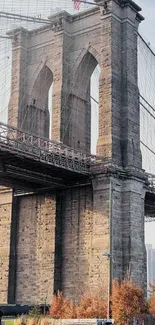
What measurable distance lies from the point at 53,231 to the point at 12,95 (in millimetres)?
13784

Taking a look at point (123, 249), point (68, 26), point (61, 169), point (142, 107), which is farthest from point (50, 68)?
point (123, 249)

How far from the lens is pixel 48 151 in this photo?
4178 cm

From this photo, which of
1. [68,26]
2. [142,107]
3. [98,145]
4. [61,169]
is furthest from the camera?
[142,107]

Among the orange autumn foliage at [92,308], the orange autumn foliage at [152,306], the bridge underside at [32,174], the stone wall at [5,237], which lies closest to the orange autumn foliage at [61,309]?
the orange autumn foliage at [92,308]

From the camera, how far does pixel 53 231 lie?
4838cm

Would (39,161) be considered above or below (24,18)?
below

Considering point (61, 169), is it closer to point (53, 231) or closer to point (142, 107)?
point (53, 231)

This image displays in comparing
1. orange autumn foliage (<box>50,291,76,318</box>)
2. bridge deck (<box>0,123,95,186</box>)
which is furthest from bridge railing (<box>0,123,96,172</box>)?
orange autumn foliage (<box>50,291,76,318</box>)

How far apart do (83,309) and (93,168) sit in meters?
12.4

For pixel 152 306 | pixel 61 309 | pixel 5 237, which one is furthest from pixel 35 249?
pixel 152 306

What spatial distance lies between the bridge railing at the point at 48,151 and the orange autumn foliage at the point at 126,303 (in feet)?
33.6

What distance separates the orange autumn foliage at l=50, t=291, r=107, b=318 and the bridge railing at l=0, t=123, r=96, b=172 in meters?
9.63

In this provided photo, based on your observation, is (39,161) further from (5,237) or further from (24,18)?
(24,18)

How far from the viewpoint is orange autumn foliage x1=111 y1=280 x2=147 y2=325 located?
3419 cm
